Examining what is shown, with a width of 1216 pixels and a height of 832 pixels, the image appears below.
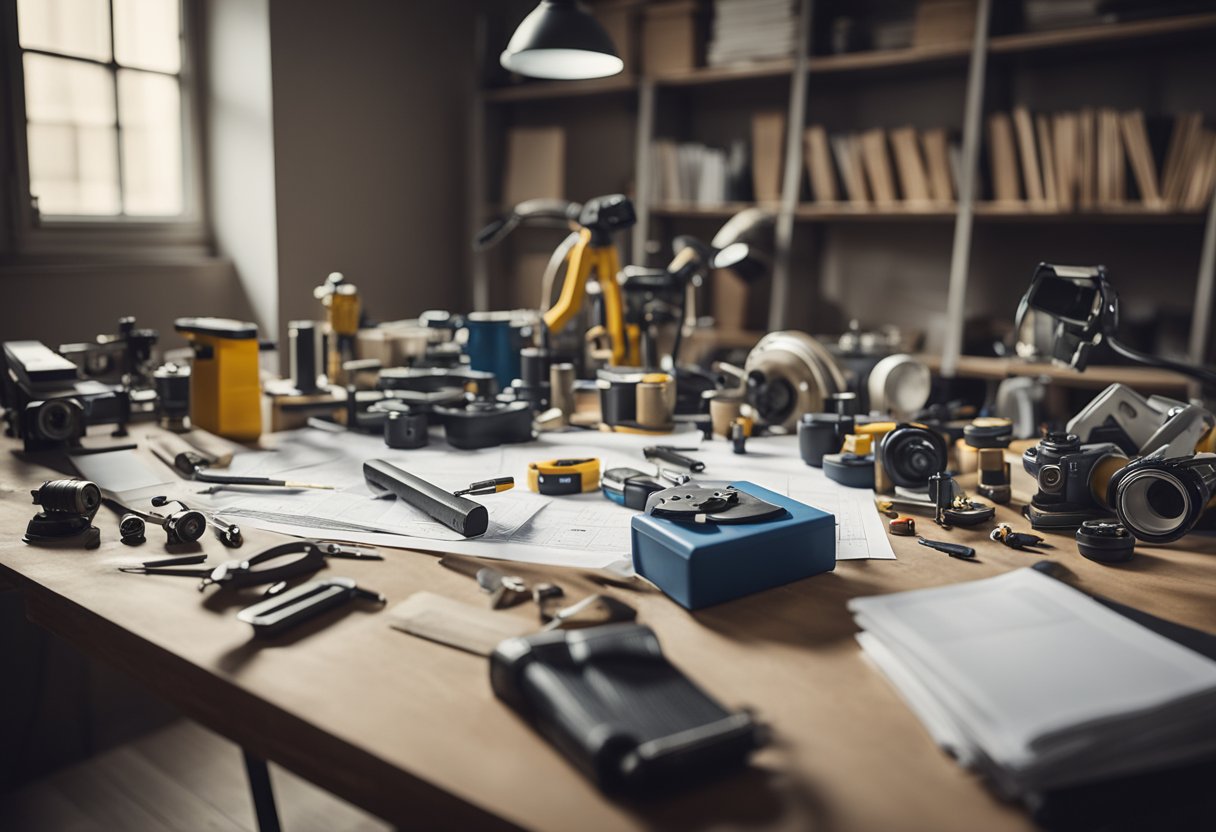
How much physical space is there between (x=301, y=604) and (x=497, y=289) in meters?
3.51

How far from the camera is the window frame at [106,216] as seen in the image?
2906 millimetres

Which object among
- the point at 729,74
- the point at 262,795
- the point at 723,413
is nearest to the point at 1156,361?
the point at 723,413

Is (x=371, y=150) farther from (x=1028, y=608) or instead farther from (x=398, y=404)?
(x=1028, y=608)

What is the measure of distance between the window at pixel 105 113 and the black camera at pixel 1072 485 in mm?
3080

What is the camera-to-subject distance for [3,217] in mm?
2916

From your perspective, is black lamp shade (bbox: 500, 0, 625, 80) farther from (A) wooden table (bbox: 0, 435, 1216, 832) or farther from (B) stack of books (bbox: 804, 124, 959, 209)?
(B) stack of books (bbox: 804, 124, 959, 209)

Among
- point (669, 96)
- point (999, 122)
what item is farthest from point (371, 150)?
point (999, 122)

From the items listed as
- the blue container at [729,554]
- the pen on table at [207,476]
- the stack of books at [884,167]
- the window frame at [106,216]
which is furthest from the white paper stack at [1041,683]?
the window frame at [106,216]

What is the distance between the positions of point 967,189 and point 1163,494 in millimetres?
2184

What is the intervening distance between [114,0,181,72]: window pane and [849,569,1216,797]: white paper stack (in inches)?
133

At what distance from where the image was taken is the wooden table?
614 millimetres

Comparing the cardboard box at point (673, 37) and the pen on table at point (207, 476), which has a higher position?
the cardboard box at point (673, 37)

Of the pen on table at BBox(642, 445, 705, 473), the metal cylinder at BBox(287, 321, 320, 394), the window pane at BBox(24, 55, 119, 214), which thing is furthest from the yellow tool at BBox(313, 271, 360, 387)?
the window pane at BBox(24, 55, 119, 214)

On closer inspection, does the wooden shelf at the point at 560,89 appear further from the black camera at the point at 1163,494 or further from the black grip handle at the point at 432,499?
the black camera at the point at 1163,494
